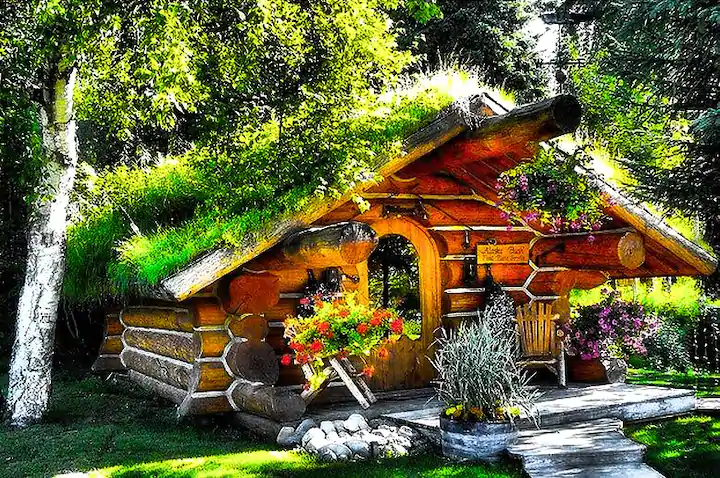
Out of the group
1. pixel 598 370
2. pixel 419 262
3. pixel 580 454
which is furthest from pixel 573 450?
pixel 419 262

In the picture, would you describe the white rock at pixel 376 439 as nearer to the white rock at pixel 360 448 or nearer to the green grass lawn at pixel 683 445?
the white rock at pixel 360 448

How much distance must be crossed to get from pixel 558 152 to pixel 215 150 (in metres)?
3.83

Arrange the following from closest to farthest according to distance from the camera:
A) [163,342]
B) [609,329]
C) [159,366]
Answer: [609,329]
[163,342]
[159,366]

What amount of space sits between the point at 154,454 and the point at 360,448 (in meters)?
1.91

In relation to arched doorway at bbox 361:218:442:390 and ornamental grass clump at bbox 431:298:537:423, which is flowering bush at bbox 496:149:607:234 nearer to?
arched doorway at bbox 361:218:442:390

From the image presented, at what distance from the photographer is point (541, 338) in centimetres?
930

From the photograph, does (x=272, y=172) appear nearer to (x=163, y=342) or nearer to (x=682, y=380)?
(x=163, y=342)

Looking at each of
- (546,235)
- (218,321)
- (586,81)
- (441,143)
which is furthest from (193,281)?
(586,81)

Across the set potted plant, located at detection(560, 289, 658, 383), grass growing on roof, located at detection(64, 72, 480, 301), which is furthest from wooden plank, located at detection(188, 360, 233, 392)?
potted plant, located at detection(560, 289, 658, 383)

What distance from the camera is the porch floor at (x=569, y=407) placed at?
24.4 ft

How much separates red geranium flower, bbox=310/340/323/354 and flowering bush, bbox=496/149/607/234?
2789 mm

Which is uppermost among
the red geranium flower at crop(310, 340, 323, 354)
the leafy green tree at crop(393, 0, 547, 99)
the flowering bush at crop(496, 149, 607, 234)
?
the leafy green tree at crop(393, 0, 547, 99)

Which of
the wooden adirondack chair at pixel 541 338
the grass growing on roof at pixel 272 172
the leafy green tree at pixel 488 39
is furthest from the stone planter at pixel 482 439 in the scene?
the leafy green tree at pixel 488 39

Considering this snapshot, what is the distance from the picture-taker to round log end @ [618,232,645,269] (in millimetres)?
8625
